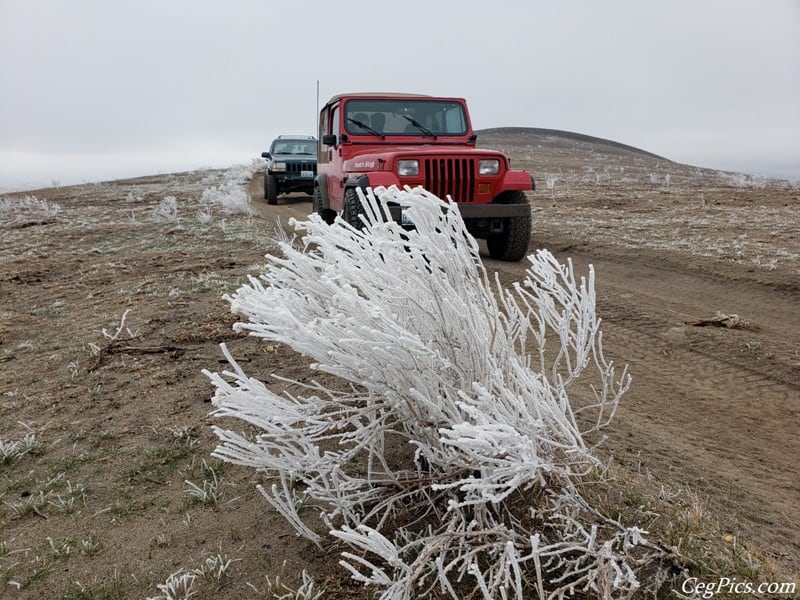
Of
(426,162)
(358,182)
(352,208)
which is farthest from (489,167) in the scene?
(352,208)

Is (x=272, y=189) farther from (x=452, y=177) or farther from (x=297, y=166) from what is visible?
(x=452, y=177)

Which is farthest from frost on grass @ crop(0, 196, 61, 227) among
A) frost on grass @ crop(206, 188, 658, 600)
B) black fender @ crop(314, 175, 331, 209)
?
frost on grass @ crop(206, 188, 658, 600)

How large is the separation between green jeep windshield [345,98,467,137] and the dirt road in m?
2.25

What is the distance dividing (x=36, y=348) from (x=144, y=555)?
9.38 ft

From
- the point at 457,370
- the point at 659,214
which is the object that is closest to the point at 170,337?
the point at 457,370

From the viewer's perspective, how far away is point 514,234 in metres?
7.34

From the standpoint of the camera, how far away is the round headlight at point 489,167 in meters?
7.05

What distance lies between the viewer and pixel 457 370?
1.93m

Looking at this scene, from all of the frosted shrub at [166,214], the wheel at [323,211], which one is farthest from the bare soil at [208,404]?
the frosted shrub at [166,214]

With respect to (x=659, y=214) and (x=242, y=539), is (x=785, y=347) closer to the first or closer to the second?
(x=242, y=539)
